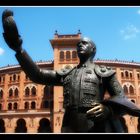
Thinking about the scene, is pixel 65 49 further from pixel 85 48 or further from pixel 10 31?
pixel 10 31

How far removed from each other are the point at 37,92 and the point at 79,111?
53011mm

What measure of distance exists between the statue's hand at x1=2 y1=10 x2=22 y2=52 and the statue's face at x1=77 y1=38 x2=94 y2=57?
2.75 ft

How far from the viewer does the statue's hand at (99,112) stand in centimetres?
365

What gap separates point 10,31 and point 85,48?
1.06 metres

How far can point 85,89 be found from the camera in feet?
13.6

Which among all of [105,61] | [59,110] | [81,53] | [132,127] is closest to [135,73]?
[105,61]

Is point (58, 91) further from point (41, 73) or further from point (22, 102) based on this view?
point (41, 73)

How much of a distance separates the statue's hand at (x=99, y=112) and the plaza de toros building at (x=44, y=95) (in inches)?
1748

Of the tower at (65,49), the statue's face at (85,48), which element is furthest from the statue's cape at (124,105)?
the tower at (65,49)

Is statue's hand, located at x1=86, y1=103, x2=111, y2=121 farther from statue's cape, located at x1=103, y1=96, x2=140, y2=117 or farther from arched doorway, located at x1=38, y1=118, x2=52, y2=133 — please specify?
arched doorway, located at x1=38, y1=118, x2=52, y2=133

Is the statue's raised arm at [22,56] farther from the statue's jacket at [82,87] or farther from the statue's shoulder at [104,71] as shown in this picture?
the statue's shoulder at [104,71]

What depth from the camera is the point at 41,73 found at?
4.44 m

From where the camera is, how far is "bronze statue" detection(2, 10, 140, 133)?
3.72m
